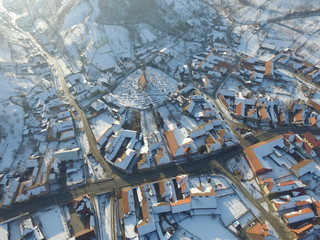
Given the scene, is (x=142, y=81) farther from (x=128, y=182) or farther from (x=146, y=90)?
(x=128, y=182)

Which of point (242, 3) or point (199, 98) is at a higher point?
point (242, 3)

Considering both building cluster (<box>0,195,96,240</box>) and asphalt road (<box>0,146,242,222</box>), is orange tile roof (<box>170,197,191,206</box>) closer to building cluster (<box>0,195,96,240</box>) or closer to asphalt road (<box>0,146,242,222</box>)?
asphalt road (<box>0,146,242,222</box>)

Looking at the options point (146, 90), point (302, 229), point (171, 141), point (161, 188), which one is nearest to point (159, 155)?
point (171, 141)

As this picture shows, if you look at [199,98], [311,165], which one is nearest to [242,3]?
[199,98]

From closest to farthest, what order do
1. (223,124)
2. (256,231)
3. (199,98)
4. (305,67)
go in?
(256,231) → (223,124) → (199,98) → (305,67)

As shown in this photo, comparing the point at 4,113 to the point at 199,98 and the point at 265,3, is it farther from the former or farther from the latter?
the point at 265,3

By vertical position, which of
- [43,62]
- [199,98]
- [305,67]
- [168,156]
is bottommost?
[168,156]
